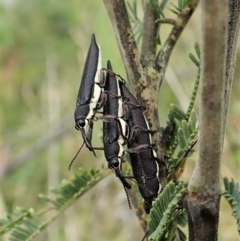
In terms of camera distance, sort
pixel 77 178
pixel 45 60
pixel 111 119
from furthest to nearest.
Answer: pixel 45 60 → pixel 77 178 → pixel 111 119

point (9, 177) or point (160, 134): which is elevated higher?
point (9, 177)

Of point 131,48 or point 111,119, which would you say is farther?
point 111,119

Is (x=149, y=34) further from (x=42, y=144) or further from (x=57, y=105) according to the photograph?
(x=57, y=105)

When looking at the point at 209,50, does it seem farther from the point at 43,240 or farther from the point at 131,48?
the point at 43,240

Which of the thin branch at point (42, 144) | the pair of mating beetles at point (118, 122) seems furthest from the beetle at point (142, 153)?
the thin branch at point (42, 144)

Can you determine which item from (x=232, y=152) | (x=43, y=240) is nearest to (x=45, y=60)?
(x=43, y=240)

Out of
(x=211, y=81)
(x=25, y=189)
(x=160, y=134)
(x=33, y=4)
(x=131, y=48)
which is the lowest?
(x=211, y=81)

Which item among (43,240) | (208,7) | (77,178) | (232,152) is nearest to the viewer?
(208,7)
